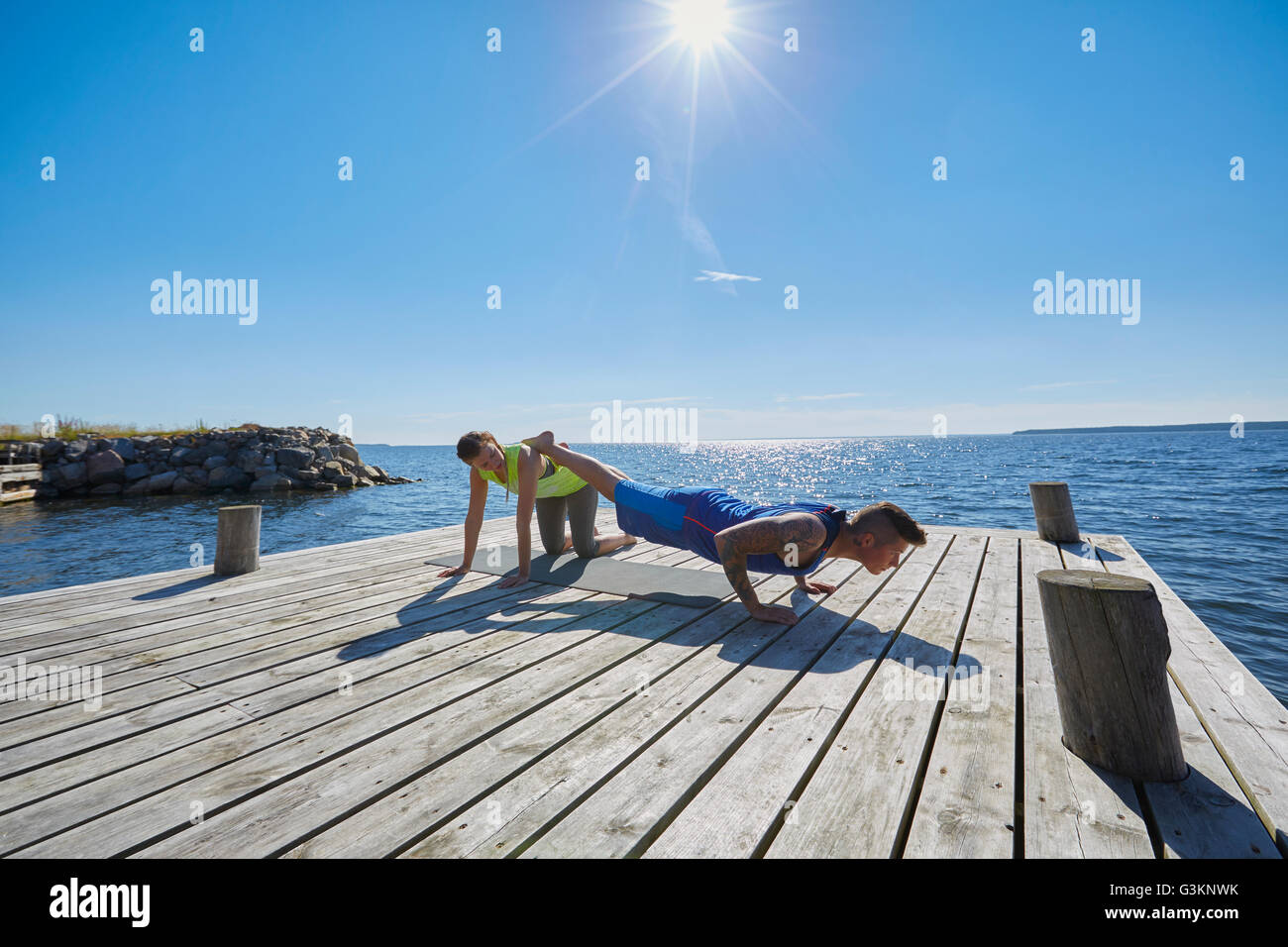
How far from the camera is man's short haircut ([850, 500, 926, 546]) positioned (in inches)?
132

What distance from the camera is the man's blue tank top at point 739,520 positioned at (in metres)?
3.61

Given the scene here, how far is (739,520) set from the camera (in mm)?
3941

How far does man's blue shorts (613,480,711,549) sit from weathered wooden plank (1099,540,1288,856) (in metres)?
2.90

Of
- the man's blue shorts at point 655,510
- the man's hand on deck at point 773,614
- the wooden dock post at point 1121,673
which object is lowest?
the man's hand on deck at point 773,614

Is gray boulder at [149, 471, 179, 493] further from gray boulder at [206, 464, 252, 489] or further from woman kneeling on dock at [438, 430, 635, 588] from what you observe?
woman kneeling on dock at [438, 430, 635, 588]

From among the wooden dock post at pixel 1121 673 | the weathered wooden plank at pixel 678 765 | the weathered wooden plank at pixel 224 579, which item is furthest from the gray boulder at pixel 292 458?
the wooden dock post at pixel 1121 673

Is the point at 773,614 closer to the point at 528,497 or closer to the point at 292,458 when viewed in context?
the point at 528,497

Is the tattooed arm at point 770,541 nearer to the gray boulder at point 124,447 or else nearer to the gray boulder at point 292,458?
the gray boulder at point 292,458

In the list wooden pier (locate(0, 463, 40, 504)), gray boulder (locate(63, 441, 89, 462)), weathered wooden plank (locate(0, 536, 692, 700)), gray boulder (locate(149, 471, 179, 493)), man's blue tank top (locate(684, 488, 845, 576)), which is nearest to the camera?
weathered wooden plank (locate(0, 536, 692, 700))

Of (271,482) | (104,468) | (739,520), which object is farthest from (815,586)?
(104,468)

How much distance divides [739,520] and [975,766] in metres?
2.08

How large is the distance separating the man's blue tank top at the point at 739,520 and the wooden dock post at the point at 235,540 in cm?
428

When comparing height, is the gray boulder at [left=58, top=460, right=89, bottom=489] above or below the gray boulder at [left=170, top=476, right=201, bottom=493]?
above

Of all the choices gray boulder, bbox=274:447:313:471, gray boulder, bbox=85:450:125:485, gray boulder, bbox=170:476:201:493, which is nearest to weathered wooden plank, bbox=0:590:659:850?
gray boulder, bbox=170:476:201:493
